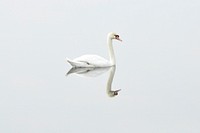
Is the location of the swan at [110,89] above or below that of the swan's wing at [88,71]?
below

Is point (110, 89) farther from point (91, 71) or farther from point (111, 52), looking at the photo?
point (111, 52)

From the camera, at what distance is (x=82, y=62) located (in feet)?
34.0

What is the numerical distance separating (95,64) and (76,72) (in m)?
→ 0.34

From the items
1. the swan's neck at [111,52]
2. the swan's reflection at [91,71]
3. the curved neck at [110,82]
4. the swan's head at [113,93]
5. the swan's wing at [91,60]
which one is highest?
the swan's neck at [111,52]

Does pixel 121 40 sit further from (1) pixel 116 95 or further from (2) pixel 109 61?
(1) pixel 116 95

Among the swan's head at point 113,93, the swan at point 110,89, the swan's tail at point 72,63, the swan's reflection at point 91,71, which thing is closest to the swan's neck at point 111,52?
the swan's reflection at point 91,71

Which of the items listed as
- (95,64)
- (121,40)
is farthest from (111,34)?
(95,64)

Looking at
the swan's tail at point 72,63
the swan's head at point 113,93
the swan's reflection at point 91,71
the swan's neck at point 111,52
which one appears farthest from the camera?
the swan's neck at point 111,52

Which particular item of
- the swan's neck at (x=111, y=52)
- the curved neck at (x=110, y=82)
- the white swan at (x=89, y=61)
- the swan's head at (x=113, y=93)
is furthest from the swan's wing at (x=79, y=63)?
the swan's head at (x=113, y=93)

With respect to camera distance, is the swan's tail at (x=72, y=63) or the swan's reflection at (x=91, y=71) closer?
the swan's reflection at (x=91, y=71)

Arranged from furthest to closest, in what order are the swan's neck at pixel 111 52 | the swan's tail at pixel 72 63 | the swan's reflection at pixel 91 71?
the swan's neck at pixel 111 52 < the swan's tail at pixel 72 63 < the swan's reflection at pixel 91 71

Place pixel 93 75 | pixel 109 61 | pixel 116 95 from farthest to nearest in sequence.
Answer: pixel 109 61
pixel 93 75
pixel 116 95

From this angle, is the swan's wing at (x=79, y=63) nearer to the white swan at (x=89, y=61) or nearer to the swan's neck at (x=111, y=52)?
the white swan at (x=89, y=61)

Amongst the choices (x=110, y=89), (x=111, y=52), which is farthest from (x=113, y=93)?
(x=111, y=52)
